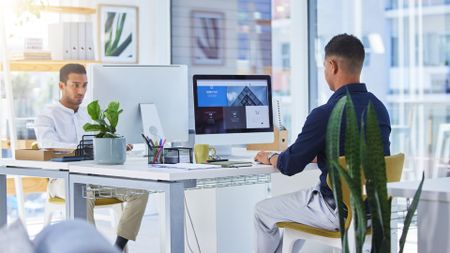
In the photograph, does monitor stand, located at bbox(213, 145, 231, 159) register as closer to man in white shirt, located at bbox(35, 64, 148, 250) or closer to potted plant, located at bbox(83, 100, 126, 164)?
potted plant, located at bbox(83, 100, 126, 164)

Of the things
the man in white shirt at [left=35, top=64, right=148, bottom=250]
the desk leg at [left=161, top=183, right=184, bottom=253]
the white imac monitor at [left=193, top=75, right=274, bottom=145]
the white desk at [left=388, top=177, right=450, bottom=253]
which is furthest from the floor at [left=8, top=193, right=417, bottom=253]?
the white desk at [left=388, top=177, right=450, bottom=253]

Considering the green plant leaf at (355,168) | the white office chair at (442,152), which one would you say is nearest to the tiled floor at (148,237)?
the white office chair at (442,152)

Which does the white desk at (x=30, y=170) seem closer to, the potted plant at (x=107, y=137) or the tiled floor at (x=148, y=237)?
the potted plant at (x=107, y=137)

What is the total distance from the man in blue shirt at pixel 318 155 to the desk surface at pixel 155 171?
14 cm

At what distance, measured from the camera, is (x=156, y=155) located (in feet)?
11.7

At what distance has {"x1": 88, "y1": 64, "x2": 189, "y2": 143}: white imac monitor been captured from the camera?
391 cm

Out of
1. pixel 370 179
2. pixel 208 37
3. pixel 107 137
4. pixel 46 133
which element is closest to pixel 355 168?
pixel 370 179

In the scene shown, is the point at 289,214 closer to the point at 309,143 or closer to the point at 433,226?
the point at 309,143

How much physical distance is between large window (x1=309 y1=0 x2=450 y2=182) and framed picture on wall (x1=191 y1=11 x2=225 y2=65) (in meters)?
1.38

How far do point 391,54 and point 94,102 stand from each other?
235cm

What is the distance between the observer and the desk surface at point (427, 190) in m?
2.22

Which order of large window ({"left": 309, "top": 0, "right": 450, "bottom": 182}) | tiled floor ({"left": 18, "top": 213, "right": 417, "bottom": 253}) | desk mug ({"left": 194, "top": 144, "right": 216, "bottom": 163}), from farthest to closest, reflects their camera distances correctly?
large window ({"left": 309, "top": 0, "right": 450, "bottom": 182}), tiled floor ({"left": 18, "top": 213, "right": 417, "bottom": 253}), desk mug ({"left": 194, "top": 144, "right": 216, "bottom": 163})

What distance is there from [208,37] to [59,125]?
6.53 ft

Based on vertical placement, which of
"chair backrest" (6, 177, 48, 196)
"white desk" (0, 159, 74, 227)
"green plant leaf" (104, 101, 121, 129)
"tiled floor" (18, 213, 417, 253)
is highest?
"green plant leaf" (104, 101, 121, 129)
